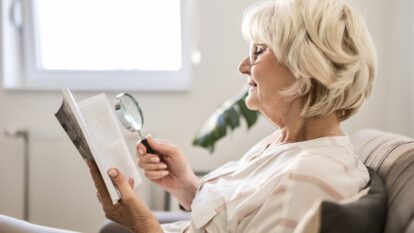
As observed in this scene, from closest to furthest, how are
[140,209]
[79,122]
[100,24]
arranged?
1. [79,122]
2. [140,209]
3. [100,24]

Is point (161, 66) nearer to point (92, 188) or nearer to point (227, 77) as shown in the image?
point (227, 77)

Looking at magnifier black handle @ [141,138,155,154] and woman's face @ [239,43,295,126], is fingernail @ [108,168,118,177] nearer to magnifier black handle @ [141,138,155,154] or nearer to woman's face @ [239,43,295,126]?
magnifier black handle @ [141,138,155,154]

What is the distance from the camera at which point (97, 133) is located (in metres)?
1.24

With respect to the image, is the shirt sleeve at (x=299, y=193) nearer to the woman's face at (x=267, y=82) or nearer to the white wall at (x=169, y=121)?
the woman's face at (x=267, y=82)

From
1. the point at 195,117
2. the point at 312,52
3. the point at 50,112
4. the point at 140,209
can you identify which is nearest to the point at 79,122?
the point at 140,209

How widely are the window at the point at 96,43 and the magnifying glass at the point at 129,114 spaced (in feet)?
4.06

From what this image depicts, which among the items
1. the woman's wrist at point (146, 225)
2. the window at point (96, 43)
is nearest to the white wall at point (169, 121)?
the window at point (96, 43)

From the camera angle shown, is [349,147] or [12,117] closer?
[349,147]

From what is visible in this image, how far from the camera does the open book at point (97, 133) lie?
3.55ft

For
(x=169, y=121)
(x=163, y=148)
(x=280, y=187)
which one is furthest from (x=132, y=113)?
(x=169, y=121)

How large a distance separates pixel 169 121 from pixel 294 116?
136 centimetres

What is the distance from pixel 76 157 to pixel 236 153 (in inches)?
30.5

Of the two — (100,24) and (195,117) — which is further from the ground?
(100,24)

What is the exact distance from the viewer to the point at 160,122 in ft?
8.42
